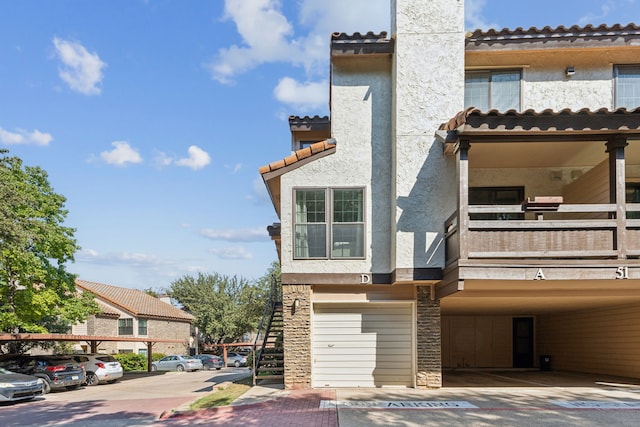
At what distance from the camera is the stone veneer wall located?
11.6 meters

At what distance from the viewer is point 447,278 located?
1056cm

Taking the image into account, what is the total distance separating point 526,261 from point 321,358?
5749 mm

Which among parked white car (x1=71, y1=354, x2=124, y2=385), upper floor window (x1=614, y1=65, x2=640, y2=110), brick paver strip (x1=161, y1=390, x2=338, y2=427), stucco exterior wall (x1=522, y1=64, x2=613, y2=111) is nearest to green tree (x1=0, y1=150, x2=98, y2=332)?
parked white car (x1=71, y1=354, x2=124, y2=385)

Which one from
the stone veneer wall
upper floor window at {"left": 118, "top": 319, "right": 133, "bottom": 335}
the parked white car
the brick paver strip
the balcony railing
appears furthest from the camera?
upper floor window at {"left": 118, "top": 319, "right": 133, "bottom": 335}

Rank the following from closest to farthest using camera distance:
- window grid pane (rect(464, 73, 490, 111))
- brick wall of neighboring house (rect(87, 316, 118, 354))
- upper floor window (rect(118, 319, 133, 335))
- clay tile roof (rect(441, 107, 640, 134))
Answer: clay tile roof (rect(441, 107, 640, 134)), window grid pane (rect(464, 73, 490, 111)), brick wall of neighboring house (rect(87, 316, 118, 354)), upper floor window (rect(118, 319, 133, 335))

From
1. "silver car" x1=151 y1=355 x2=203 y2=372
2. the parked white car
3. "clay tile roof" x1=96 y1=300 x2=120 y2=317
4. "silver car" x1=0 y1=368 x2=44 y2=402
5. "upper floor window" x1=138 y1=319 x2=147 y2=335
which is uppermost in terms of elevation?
"silver car" x1=0 y1=368 x2=44 y2=402

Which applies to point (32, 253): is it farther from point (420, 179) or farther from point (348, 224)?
point (420, 179)

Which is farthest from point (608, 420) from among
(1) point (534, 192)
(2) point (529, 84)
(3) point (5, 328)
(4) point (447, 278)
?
(3) point (5, 328)

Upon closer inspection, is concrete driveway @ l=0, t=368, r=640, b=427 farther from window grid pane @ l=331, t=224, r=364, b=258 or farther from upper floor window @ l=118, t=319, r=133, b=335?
upper floor window @ l=118, t=319, r=133, b=335

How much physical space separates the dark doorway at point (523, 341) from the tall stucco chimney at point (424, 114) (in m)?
8.61

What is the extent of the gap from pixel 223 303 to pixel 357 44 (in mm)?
39119

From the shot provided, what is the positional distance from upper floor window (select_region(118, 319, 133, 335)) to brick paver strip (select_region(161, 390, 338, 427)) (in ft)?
93.1

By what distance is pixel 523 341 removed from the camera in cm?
1767

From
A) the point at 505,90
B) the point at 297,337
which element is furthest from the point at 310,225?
the point at 505,90
